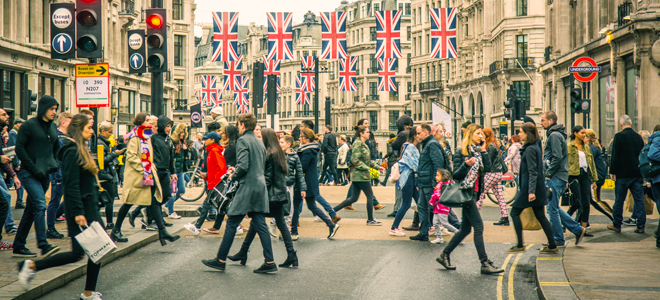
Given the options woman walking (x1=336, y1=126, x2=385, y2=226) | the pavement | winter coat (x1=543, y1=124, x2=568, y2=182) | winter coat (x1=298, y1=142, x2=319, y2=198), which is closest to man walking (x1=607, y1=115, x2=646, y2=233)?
the pavement

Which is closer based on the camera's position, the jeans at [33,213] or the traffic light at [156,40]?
the jeans at [33,213]

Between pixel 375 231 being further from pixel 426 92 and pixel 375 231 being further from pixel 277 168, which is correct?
pixel 426 92

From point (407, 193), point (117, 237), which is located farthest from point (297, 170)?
point (117, 237)

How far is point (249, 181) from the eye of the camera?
851 centimetres

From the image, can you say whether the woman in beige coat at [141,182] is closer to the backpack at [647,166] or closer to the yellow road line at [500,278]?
the yellow road line at [500,278]

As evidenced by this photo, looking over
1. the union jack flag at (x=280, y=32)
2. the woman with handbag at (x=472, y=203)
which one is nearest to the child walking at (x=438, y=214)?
the woman with handbag at (x=472, y=203)

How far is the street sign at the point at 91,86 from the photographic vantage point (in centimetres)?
1038

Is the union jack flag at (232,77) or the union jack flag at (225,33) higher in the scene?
the union jack flag at (225,33)

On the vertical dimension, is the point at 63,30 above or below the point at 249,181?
above

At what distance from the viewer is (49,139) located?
8.99 meters

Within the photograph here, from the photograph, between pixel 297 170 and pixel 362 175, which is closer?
pixel 297 170

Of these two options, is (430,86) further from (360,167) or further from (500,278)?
(500,278)

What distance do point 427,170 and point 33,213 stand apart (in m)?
5.57

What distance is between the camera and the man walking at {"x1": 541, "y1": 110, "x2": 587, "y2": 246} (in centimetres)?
1006
